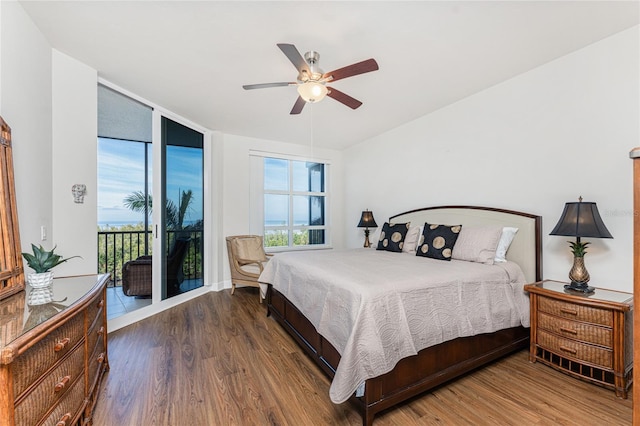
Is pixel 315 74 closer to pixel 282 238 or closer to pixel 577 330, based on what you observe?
pixel 577 330

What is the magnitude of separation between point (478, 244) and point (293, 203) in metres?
3.48

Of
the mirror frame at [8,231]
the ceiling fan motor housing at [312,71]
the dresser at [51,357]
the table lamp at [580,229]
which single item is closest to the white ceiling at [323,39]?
the ceiling fan motor housing at [312,71]

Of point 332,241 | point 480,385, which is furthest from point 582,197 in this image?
point 332,241

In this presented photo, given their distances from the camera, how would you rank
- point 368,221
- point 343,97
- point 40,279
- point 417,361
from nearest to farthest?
point 40,279
point 417,361
point 343,97
point 368,221

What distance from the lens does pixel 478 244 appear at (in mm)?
2703

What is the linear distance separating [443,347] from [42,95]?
12.0 ft

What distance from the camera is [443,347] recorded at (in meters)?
1.95

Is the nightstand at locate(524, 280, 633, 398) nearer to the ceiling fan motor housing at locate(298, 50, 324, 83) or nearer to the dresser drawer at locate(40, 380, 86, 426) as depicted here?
the ceiling fan motor housing at locate(298, 50, 324, 83)

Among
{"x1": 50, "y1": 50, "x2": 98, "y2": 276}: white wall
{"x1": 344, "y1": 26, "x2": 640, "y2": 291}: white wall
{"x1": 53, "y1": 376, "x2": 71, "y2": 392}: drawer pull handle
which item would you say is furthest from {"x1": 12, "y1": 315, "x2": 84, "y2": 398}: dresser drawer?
{"x1": 344, "y1": 26, "x2": 640, "y2": 291}: white wall

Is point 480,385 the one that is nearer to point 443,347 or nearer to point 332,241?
point 443,347

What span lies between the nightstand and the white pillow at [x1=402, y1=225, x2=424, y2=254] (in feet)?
4.02

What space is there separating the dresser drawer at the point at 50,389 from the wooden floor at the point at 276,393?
51 centimetres

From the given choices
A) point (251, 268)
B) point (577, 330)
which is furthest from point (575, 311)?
point (251, 268)

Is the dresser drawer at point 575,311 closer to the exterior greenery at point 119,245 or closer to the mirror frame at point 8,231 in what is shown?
the mirror frame at point 8,231
